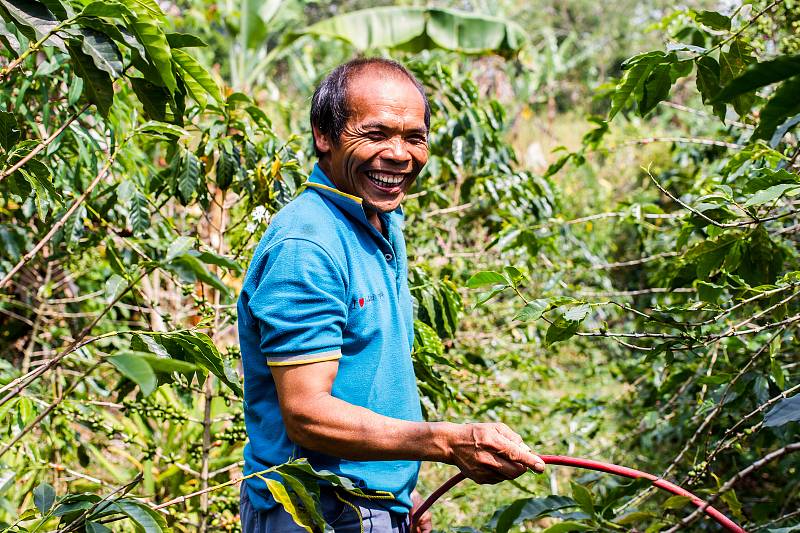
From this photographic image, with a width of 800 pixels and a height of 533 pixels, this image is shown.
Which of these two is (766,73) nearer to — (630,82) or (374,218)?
(630,82)

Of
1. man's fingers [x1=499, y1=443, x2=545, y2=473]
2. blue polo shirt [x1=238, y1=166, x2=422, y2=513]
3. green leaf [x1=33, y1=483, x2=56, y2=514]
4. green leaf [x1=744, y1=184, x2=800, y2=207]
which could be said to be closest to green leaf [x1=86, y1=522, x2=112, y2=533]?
green leaf [x1=33, y1=483, x2=56, y2=514]

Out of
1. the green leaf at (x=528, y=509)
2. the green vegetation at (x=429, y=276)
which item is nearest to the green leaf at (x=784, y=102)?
the green vegetation at (x=429, y=276)

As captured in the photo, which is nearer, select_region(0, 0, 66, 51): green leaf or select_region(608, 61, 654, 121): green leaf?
select_region(0, 0, 66, 51): green leaf

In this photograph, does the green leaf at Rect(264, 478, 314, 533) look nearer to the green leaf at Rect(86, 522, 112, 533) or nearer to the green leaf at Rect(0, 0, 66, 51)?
the green leaf at Rect(86, 522, 112, 533)

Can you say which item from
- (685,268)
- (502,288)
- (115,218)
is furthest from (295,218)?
(115,218)

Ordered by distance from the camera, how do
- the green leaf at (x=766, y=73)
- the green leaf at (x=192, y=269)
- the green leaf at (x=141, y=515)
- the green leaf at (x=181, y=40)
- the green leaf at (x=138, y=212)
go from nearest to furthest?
the green leaf at (x=766, y=73) → the green leaf at (x=192, y=269) → the green leaf at (x=141, y=515) → the green leaf at (x=181, y=40) → the green leaf at (x=138, y=212)

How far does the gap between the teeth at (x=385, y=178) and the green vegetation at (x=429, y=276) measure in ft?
0.95

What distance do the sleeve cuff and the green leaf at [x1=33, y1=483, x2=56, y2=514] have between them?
448 millimetres

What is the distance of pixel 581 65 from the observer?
49.9ft

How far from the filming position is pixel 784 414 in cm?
152

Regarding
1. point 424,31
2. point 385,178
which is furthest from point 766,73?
point 424,31

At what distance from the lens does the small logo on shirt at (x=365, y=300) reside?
160 centimetres

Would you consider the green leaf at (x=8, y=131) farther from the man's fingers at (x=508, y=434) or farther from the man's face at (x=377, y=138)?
the man's fingers at (x=508, y=434)

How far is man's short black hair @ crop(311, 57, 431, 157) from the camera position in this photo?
177 cm
